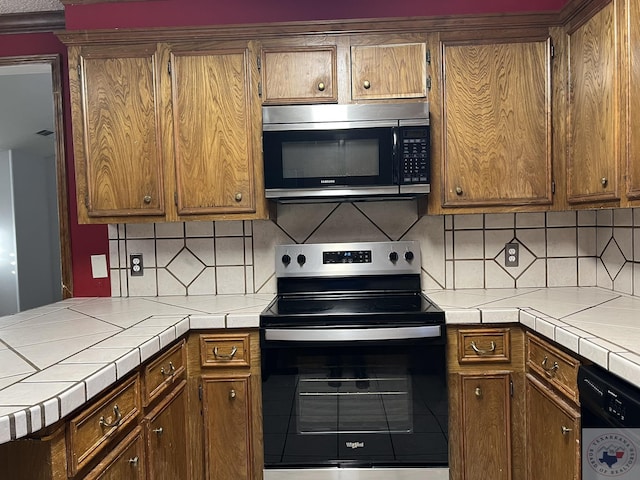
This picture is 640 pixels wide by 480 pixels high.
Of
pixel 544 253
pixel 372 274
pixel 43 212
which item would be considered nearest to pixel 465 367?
pixel 372 274

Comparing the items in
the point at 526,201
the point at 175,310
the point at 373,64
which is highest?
the point at 373,64

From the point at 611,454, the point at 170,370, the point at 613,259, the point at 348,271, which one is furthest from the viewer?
the point at 348,271

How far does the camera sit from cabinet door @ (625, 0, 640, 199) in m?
1.58

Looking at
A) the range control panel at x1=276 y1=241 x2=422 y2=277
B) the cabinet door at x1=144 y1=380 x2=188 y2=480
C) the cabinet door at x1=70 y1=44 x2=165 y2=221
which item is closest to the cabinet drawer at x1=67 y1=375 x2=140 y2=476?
the cabinet door at x1=144 y1=380 x2=188 y2=480

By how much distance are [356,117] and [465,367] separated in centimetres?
113

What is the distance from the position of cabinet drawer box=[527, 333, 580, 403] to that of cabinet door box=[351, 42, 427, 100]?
1137mm

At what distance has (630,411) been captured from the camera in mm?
1155

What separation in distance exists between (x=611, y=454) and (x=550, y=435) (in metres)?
0.31

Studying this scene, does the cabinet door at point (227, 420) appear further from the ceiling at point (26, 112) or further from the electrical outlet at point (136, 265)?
the ceiling at point (26, 112)

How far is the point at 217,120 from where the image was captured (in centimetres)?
209

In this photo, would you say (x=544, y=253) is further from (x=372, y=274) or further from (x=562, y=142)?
(x=372, y=274)

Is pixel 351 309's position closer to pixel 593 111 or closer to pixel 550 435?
pixel 550 435

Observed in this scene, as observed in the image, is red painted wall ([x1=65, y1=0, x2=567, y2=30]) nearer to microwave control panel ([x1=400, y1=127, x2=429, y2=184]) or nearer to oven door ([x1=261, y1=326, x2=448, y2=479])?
microwave control panel ([x1=400, y1=127, x2=429, y2=184])

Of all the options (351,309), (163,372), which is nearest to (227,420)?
(163,372)
